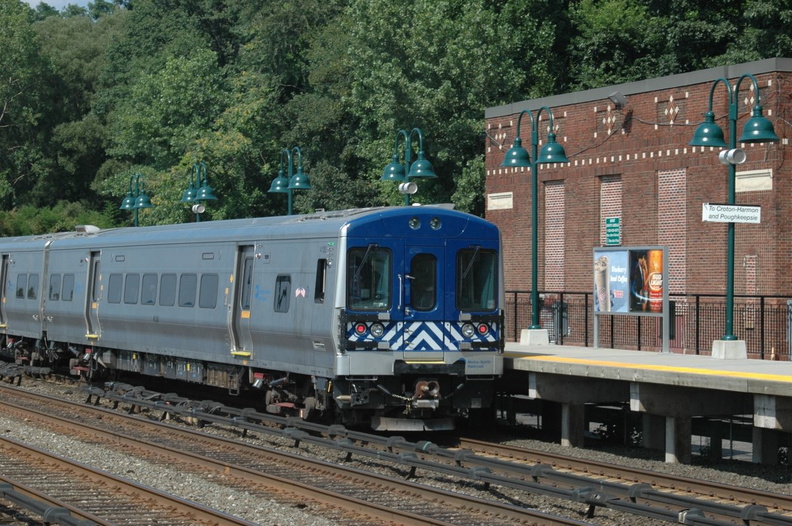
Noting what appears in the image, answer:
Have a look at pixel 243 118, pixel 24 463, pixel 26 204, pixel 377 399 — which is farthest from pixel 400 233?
pixel 26 204

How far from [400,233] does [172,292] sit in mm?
6812

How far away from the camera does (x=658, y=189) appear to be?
2966 cm

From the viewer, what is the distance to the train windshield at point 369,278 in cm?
1752

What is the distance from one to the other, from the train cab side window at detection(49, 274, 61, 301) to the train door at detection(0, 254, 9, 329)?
12.2 feet

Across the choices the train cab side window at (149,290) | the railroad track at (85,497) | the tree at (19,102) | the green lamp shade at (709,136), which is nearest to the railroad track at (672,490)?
the railroad track at (85,497)

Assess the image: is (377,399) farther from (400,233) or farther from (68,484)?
(68,484)

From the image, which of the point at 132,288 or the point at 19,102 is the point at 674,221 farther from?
the point at 19,102

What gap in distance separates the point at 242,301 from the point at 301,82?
46967 mm

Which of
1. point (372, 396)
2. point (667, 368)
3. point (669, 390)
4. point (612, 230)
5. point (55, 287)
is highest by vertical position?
point (612, 230)

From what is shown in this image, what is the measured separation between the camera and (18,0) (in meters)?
77.9

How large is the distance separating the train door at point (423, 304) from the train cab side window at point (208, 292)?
4663 mm

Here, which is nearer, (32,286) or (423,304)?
(423,304)

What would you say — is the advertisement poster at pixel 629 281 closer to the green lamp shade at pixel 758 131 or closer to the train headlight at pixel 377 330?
the green lamp shade at pixel 758 131

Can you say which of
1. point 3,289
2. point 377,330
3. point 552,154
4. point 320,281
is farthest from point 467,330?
point 3,289
